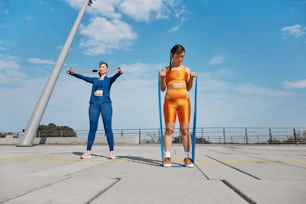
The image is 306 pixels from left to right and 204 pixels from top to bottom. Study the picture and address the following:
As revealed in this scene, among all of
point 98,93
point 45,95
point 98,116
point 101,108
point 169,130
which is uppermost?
point 45,95

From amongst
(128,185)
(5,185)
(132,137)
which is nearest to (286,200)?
(128,185)

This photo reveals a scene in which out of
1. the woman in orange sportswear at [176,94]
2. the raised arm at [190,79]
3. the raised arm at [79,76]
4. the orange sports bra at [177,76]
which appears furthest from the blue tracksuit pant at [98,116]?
the raised arm at [190,79]

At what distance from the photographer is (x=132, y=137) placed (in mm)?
13000

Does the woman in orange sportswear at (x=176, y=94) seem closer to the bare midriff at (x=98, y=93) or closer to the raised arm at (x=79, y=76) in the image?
the bare midriff at (x=98, y=93)

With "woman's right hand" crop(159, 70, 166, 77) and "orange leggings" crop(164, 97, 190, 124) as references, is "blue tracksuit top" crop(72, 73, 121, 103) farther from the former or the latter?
"orange leggings" crop(164, 97, 190, 124)

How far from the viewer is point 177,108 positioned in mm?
3176

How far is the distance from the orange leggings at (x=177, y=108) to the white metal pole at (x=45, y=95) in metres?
7.98

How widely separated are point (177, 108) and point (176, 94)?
211mm

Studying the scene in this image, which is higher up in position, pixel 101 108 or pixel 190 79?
pixel 190 79

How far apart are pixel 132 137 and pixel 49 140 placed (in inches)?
194

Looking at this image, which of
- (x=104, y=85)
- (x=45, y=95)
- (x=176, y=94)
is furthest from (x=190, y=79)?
(x=45, y=95)

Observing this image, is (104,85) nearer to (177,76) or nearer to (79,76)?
(79,76)

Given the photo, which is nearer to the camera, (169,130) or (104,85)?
(169,130)

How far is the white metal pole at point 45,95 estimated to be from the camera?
Result: 29.7ft
